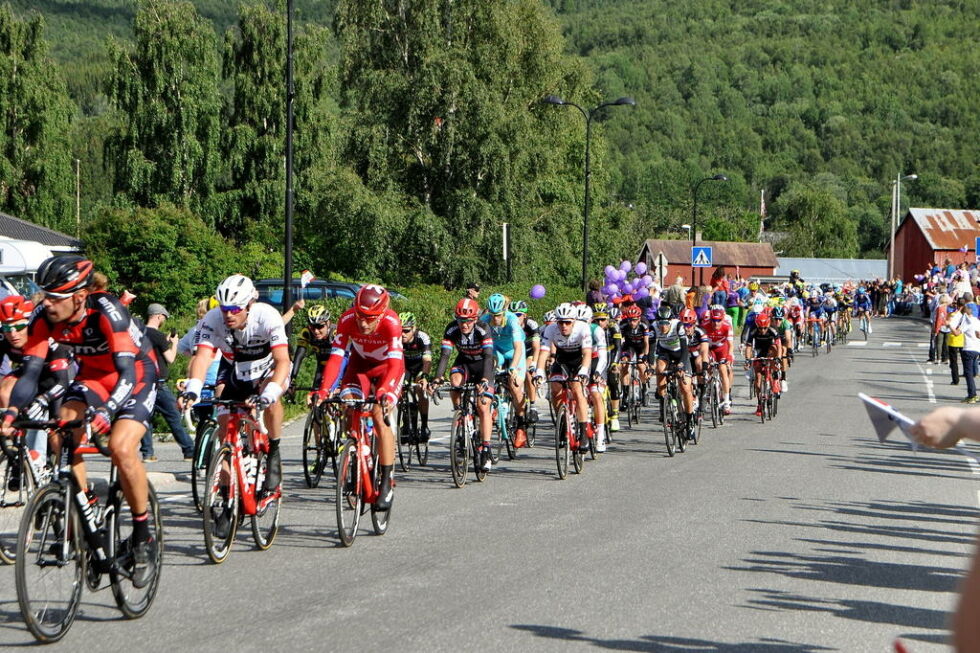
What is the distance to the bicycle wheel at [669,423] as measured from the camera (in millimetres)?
15281

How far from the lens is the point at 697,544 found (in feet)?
30.2

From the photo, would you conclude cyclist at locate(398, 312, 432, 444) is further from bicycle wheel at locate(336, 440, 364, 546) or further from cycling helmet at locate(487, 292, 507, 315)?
bicycle wheel at locate(336, 440, 364, 546)

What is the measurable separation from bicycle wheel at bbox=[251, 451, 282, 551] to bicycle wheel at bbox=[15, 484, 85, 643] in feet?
7.34

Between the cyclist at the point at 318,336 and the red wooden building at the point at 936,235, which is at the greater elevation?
the red wooden building at the point at 936,235

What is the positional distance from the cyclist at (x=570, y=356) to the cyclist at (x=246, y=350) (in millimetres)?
4975

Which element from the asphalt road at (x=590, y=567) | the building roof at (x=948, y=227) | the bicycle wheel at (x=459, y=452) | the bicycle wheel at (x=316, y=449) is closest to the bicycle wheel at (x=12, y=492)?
the asphalt road at (x=590, y=567)

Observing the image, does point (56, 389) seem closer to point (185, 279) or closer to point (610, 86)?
point (185, 279)

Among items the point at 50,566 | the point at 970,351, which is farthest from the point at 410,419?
the point at 970,351

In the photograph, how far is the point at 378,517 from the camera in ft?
31.1

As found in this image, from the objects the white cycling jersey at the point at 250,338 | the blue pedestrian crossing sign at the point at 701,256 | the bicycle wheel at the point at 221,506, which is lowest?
the bicycle wheel at the point at 221,506

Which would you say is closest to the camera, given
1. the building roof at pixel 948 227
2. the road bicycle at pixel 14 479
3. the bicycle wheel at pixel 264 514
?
the bicycle wheel at pixel 264 514

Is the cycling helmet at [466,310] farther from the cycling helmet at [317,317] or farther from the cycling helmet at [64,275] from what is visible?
the cycling helmet at [64,275]

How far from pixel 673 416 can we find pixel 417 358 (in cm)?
338

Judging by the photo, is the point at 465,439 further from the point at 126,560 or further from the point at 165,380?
the point at 126,560
